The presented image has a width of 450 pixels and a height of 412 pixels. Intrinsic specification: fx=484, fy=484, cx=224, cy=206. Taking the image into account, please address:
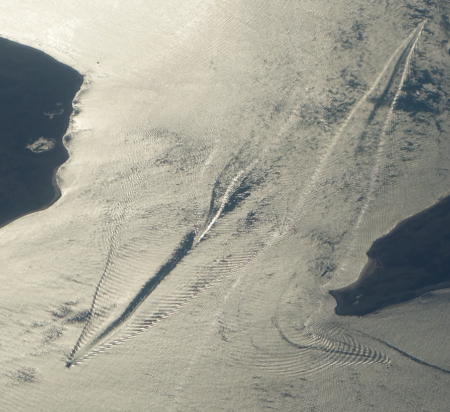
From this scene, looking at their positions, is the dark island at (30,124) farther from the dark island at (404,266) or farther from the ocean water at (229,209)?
the dark island at (404,266)

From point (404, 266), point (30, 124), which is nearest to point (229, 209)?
point (404, 266)

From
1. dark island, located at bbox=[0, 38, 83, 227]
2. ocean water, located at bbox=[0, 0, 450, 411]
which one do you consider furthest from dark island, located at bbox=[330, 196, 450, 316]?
dark island, located at bbox=[0, 38, 83, 227]

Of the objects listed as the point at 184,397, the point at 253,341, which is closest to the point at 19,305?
the point at 184,397

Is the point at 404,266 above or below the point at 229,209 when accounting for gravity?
above

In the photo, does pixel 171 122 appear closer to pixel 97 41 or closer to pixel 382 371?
pixel 97 41

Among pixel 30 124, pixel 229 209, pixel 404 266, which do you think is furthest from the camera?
pixel 30 124

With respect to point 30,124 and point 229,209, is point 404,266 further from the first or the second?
point 30,124

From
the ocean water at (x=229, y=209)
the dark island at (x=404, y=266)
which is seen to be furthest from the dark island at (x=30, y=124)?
the dark island at (x=404, y=266)
